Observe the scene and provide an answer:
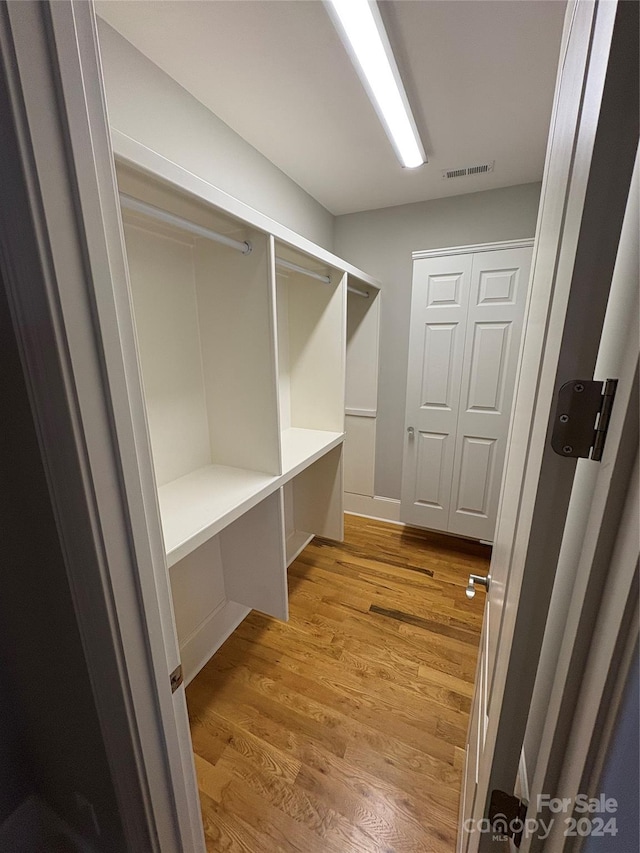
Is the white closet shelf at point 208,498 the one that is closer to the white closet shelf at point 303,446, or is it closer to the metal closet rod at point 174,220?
the white closet shelf at point 303,446

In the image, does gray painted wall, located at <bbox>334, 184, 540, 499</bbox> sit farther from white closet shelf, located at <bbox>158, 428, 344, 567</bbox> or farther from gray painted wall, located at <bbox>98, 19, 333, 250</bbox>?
white closet shelf, located at <bbox>158, 428, 344, 567</bbox>

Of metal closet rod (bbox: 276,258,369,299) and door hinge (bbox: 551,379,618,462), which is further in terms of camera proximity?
metal closet rod (bbox: 276,258,369,299)

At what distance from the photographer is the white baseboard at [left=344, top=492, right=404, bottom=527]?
300cm

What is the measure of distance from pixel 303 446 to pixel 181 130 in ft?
5.11

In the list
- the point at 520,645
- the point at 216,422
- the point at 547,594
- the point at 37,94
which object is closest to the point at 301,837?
the point at 520,645

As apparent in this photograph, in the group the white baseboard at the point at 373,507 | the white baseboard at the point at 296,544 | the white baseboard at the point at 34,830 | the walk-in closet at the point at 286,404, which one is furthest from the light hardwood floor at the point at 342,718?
the white baseboard at the point at 373,507

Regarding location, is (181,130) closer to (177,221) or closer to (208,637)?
(177,221)

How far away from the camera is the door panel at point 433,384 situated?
7.38ft

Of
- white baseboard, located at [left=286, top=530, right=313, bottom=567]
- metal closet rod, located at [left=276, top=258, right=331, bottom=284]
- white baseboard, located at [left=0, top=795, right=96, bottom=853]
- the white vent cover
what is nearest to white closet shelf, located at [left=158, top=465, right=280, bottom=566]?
white baseboard, located at [left=0, top=795, right=96, bottom=853]

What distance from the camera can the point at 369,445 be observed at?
2.98 meters

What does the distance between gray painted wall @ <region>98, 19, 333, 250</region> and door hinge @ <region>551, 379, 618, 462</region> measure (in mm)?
1592

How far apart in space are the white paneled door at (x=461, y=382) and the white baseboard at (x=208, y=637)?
1468mm

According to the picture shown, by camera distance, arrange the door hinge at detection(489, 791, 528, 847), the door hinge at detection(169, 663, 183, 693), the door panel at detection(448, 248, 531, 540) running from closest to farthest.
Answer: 1. the door hinge at detection(489, 791, 528, 847)
2. the door hinge at detection(169, 663, 183, 693)
3. the door panel at detection(448, 248, 531, 540)

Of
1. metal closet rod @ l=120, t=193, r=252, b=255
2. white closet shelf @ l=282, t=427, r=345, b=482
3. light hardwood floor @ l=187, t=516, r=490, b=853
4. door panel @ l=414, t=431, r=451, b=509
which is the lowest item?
light hardwood floor @ l=187, t=516, r=490, b=853
